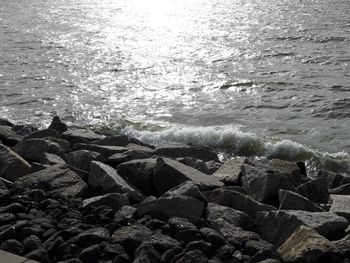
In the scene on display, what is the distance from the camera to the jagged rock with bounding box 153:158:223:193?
22.0 ft

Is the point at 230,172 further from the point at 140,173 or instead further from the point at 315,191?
the point at 140,173

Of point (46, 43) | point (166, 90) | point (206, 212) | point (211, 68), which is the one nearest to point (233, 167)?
point (206, 212)

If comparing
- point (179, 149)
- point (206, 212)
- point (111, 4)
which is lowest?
point (111, 4)

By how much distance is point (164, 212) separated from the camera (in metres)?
5.73

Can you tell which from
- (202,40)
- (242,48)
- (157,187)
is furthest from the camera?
(202,40)

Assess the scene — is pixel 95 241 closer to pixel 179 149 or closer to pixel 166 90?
pixel 179 149

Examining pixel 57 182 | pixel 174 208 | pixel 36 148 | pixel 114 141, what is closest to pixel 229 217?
pixel 174 208

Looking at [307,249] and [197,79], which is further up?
[307,249]

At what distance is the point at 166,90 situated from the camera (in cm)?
1469

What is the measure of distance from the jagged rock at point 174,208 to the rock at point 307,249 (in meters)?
1.08

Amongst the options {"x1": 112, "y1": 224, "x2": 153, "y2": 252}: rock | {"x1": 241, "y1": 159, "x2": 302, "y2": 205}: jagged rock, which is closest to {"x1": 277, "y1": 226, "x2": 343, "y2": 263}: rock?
{"x1": 112, "y1": 224, "x2": 153, "y2": 252}: rock

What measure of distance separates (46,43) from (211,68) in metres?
8.89

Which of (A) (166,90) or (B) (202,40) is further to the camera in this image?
(B) (202,40)

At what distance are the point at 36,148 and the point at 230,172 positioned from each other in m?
3.09
